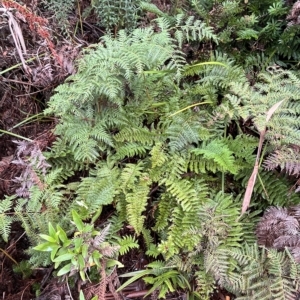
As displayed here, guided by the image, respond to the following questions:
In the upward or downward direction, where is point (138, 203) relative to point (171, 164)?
downward

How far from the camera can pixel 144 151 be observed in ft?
7.18

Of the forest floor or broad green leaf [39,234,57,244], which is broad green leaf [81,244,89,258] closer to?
broad green leaf [39,234,57,244]

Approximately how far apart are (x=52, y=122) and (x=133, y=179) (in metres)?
0.82

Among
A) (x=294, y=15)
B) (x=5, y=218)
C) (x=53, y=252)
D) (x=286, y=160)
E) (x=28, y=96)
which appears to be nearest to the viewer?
(x=53, y=252)

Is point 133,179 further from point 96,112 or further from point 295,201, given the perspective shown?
point 295,201

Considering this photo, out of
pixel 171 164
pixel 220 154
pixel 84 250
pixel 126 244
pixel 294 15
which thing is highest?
pixel 294 15

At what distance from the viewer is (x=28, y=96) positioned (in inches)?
105

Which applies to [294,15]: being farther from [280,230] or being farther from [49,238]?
[49,238]

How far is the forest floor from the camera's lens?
7.34 feet

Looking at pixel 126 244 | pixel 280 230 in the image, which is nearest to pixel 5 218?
pixel 126 244

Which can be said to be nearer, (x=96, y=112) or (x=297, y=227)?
(x=297, y=227)

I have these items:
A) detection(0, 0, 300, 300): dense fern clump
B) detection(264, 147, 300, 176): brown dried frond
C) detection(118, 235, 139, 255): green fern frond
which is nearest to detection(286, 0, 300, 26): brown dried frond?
detection(0, 0, 300, 300): dense fern clump

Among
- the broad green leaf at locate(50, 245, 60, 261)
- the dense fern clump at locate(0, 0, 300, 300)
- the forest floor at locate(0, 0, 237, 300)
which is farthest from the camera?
the forest floor at locate(0, 0, 237, 300)

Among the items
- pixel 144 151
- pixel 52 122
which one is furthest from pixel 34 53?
pixel 144 151
